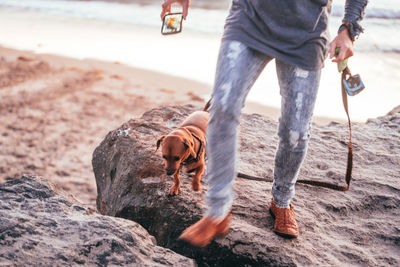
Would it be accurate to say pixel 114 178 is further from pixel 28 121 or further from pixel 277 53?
pixel 28 121

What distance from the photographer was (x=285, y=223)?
221 centimetres

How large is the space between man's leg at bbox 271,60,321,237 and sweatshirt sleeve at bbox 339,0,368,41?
0.31 m

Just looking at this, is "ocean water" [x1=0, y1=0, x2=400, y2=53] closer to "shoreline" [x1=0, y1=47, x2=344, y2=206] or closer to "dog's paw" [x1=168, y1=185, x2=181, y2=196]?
"shoreline" [x1=0, y1=47, x2=344, y2=206]

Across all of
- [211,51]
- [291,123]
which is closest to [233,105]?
[291,123]

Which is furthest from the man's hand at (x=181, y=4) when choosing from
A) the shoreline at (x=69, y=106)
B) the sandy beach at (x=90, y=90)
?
the shoreline at (x=69, y=106)

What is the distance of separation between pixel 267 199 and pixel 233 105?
962 millimetres

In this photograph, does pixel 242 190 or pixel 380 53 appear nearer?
pixel 242 190

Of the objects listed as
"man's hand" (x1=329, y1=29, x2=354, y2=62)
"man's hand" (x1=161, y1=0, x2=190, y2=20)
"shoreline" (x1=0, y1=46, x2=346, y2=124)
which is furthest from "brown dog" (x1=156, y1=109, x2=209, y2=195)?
"shoreline" (x1=0, y1=46, x2=346, y2=124)

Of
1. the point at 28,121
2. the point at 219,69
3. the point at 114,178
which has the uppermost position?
the point at 219,69

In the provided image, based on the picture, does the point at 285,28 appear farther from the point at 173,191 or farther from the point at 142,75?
the point at 142,75

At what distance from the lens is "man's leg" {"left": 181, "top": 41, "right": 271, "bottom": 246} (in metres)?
1.83

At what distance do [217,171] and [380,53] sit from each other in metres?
8.27

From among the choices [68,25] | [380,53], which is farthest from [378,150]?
[68,25]

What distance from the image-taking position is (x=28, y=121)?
6.59m
